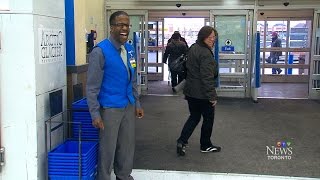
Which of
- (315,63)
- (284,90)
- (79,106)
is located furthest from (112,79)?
(284,90)

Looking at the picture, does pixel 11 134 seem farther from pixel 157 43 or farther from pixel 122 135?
pixel 157 43

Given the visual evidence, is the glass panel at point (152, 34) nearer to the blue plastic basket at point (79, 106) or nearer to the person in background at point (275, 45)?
the person in background at point (275, 45)

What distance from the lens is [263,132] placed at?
535cm

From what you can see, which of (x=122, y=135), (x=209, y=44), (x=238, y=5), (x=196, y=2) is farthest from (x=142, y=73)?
(x=122, y=135)

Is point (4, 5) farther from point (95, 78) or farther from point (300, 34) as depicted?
point (300, 34)

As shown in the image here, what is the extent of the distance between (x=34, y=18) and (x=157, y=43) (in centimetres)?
825

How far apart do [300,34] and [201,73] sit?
7.73 meters

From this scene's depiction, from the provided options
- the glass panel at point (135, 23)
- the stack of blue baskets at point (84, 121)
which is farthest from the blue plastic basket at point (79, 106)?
the glass panel at point (135, 23)

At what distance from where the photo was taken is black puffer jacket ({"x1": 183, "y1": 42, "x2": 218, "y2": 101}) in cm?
397

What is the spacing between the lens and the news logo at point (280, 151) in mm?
4203

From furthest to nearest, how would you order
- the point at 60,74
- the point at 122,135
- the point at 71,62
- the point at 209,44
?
the point at 209,44
the point at 71,62
the point at 60,74
the point at 122,135

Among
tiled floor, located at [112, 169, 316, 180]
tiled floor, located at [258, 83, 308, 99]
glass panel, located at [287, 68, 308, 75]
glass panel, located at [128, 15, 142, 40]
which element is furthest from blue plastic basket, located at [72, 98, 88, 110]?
glass panel, located at [287, 68, 308, 75]

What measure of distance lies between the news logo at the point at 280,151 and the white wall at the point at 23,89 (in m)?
2.45

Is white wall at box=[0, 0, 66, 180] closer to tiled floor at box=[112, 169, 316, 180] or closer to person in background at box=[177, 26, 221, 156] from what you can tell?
tiled floor at box=[112, 169, 316, 180]
